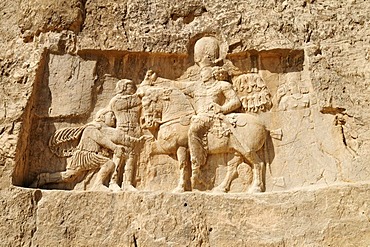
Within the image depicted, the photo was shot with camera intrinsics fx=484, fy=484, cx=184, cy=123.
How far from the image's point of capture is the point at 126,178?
15.3 feet

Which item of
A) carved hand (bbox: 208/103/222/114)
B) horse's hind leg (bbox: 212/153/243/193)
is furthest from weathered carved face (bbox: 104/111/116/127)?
horse's hind leg (bbox: 212/153/243/193)

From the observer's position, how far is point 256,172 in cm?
464

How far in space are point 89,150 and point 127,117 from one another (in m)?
0.49

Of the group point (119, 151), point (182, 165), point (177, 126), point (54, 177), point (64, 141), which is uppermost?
point (177, 126)

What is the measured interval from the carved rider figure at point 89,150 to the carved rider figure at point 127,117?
0.08 metres

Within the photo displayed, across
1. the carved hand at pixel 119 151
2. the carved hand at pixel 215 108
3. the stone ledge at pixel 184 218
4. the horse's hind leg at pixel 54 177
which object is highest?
the carved hand at pixel 215 108

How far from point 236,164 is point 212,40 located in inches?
51.5

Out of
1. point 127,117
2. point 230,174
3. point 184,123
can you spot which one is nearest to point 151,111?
point 127,117

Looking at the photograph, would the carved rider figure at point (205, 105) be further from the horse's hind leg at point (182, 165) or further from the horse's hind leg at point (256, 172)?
the horse's hind leg at point (256, 172)

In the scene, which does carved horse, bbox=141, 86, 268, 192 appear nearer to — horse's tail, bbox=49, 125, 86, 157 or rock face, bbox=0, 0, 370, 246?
rock face, bbox=0, 0, 370, 246

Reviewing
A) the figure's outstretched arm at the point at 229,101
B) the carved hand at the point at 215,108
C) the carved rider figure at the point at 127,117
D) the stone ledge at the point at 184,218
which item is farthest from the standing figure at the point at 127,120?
the figure's outstretched arm at the point at 229,101

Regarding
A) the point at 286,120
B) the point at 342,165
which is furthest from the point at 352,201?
the point at 286,120

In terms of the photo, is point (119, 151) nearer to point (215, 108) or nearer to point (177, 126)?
point (177, 126)

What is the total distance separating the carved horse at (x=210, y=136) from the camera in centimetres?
465
